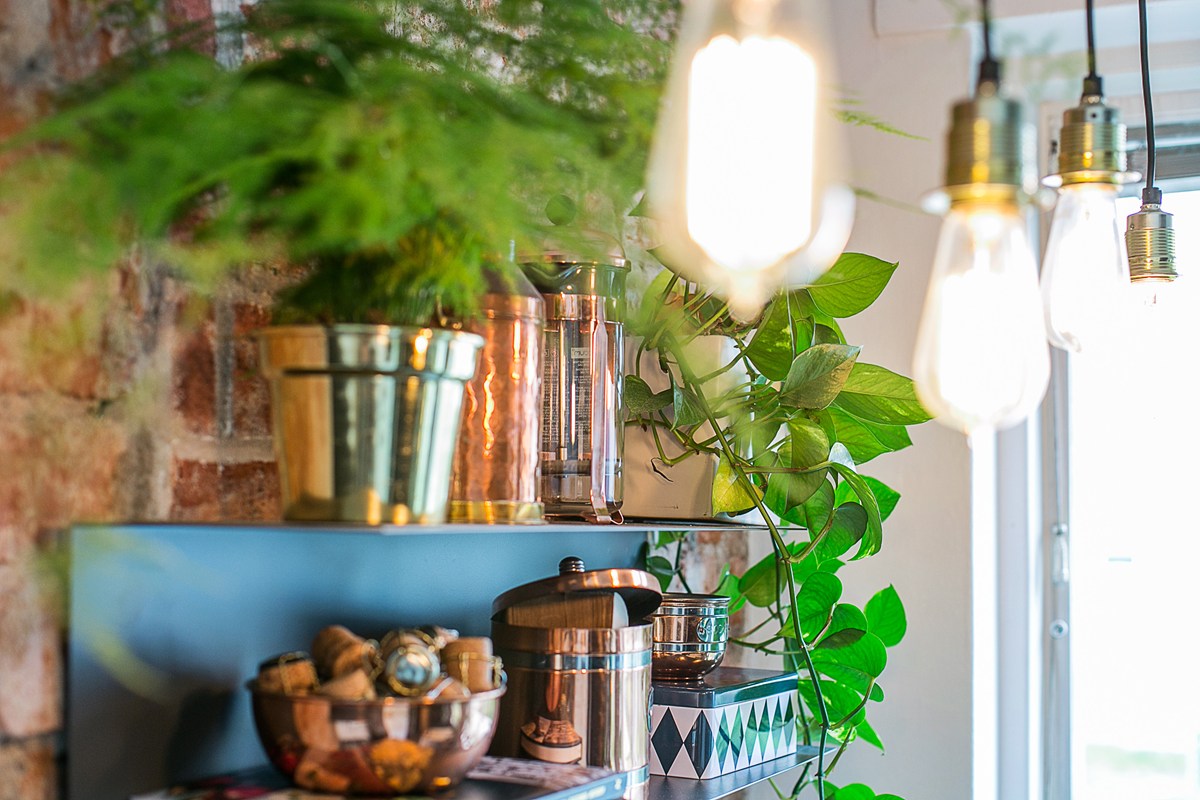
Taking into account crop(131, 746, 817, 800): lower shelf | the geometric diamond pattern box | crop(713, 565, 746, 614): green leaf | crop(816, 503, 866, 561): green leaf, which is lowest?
the geometric diamond pattern box

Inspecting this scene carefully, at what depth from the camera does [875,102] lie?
2121 mm

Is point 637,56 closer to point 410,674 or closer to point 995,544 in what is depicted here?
point 410,674

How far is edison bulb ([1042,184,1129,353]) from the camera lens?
96 centimetres

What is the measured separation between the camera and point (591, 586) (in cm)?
107

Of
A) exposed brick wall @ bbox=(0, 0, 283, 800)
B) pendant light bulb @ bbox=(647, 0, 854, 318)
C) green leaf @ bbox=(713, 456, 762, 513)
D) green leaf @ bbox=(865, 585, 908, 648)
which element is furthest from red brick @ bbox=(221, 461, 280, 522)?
green leaf @ bbox=(865, 585, 908, 648)

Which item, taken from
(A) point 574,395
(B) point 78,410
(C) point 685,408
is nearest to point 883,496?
(C) point 685,408

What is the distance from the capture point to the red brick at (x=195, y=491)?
880 mm

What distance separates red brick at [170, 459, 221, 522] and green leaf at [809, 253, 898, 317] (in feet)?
2.52

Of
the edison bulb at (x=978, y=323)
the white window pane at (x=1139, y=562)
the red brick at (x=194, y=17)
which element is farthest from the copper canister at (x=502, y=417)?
the white window pane at (x=1139, y=562)

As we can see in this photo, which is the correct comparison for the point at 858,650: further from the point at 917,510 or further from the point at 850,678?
the point at 917,510

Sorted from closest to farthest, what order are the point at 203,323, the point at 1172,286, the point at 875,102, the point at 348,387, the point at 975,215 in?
the point at 975,215, the point at 348,387, the point at 203,323, the point at 1172,286, the point at 875,102

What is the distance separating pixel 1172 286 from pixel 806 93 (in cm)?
81

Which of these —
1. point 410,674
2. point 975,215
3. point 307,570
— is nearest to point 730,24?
point 975,215

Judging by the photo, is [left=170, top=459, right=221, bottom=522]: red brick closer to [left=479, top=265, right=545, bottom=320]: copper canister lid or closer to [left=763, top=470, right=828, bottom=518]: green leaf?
[left=479, top=265, right=545, bottom=320]: copper canister lid
